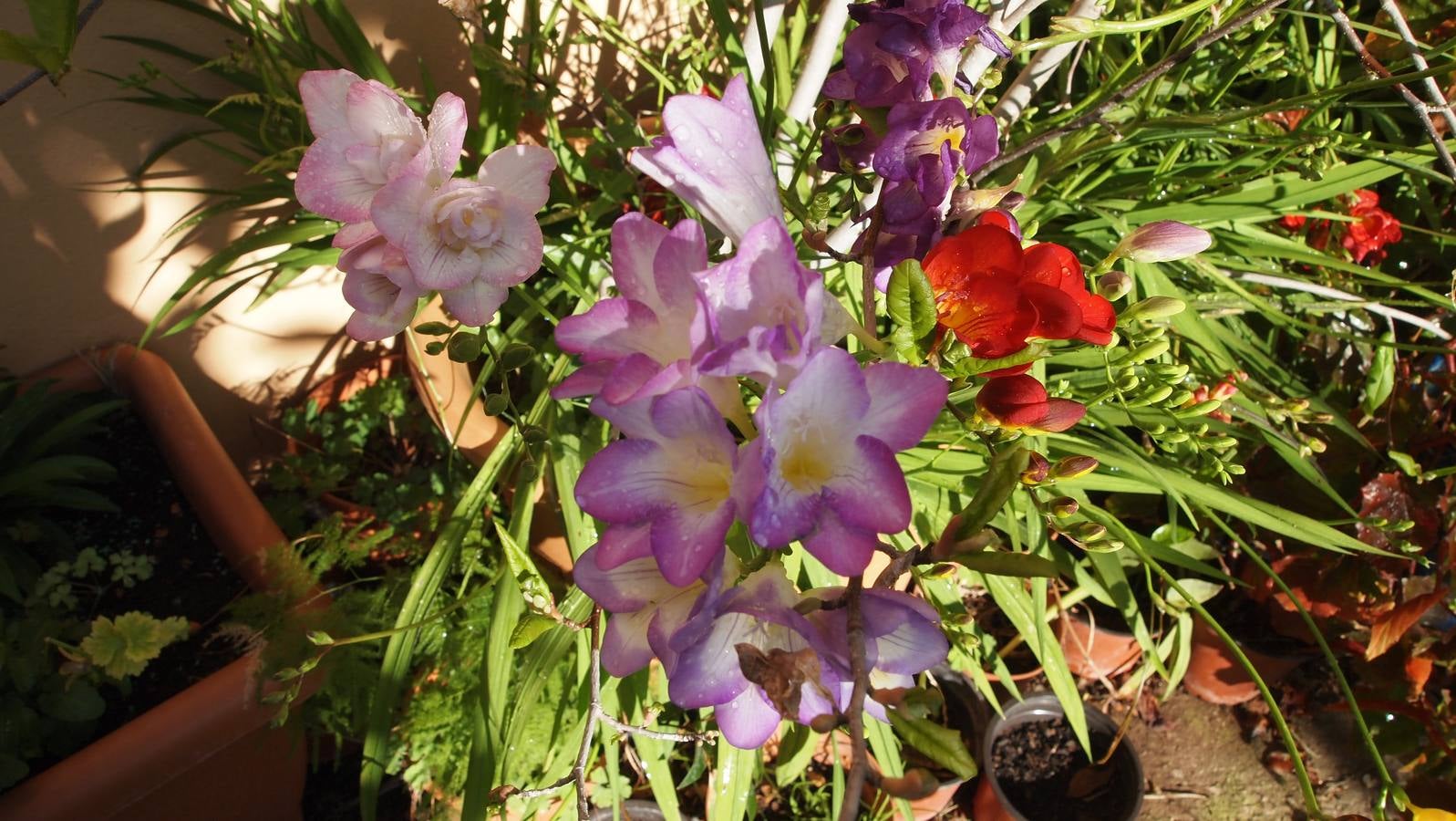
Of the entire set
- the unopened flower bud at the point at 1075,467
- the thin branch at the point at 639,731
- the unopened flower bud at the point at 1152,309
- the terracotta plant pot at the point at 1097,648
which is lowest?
the terracotta plant pot at the point at 1097,648

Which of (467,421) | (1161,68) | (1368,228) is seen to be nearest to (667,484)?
(1161,68)

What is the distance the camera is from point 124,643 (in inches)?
43.4

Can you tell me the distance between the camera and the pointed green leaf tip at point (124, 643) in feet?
3.55

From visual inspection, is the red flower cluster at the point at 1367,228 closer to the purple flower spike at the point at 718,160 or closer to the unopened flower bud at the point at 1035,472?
the unopened flower bud at the point at 1035,472

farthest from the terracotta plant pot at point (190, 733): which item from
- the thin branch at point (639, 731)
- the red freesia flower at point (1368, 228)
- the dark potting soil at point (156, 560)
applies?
the red freesia flower at point (1368, 228)

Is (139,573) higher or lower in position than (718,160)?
lower

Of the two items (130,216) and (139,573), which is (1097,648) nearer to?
(139,573)

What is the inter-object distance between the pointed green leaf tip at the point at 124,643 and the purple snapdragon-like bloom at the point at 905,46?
1115mm

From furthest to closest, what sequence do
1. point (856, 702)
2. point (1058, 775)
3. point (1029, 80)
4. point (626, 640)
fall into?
point (1058, 775), point (1029, 80), point (626, 640), point (856, 702)

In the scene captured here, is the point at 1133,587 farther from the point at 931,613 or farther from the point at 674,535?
the point at 674,535

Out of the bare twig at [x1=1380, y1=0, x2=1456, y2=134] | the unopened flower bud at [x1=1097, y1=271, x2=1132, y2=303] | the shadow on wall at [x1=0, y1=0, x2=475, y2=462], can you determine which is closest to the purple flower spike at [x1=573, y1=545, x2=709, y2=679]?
the unopened flower bud at [x1=1097, y1=271, x2=1132, y2=303]

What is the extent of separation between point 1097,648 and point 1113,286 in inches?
45.2

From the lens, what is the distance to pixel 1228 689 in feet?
5.29

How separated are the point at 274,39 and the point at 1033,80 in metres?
0.99
